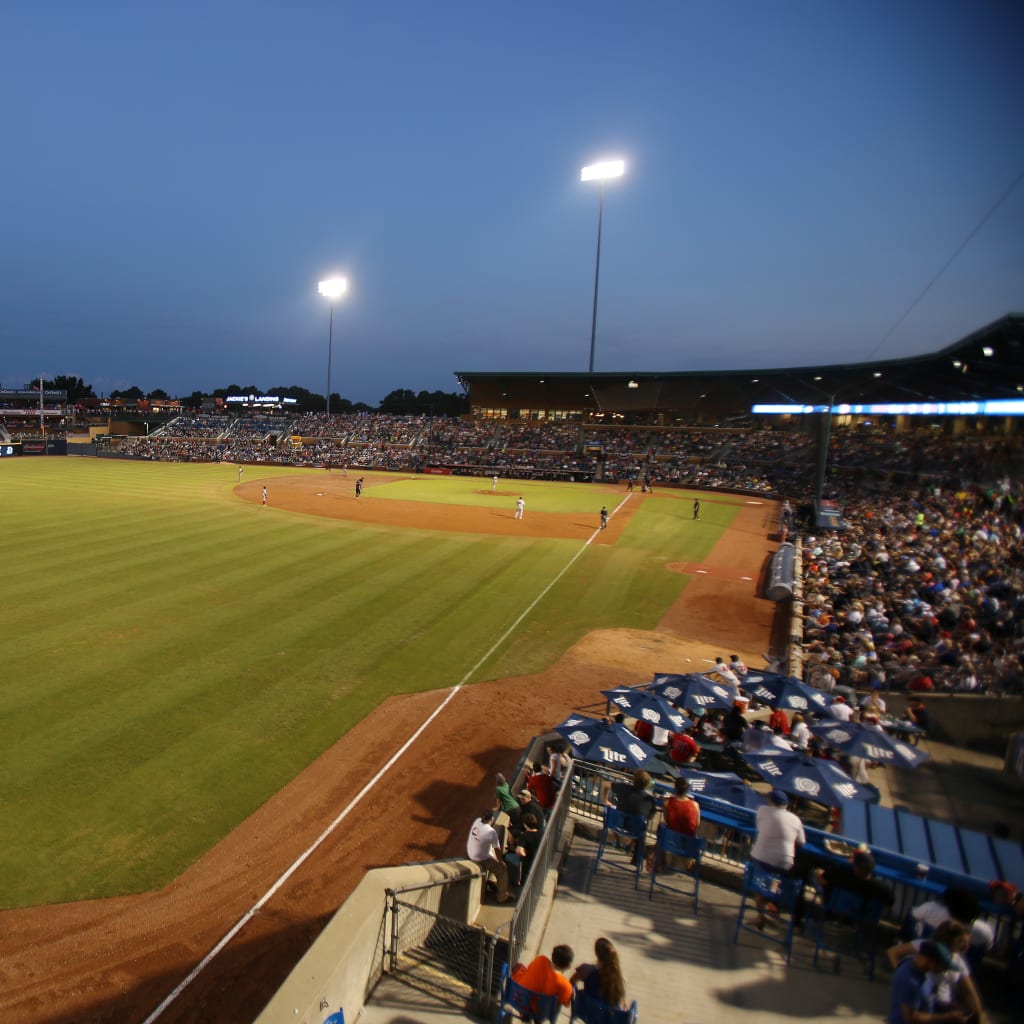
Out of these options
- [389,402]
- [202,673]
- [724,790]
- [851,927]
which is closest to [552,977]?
[851,927]

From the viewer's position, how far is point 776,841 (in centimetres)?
660

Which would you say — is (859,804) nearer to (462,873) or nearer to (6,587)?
(462,873)

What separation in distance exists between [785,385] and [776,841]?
73099 mm

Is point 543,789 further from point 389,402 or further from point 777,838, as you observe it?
point 389,402

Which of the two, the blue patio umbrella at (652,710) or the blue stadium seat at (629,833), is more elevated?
the blue patio umbrella at (652,710)

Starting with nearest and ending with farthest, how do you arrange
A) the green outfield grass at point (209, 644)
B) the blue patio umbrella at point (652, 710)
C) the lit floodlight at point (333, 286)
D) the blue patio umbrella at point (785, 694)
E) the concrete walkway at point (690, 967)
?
the concrete walkway at point (690, 967) → the green outfield grass at point (209, 644) → the blue patio umbrella at point (652, 710) → the blue patio umbrella at point (785, 694) → the lit floodlight at point (333, 286)

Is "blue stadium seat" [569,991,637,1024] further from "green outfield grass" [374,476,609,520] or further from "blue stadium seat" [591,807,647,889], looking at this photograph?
"green outfield grass" [374,476,609,520]

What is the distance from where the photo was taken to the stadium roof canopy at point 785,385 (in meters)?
30.8

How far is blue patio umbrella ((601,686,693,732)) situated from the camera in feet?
34.7

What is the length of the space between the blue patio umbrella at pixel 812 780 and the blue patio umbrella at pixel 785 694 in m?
3.22

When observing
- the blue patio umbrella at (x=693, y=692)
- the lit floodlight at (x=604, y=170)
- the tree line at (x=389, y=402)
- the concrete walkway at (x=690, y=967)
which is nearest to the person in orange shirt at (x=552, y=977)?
the concrete walkway at (x=690, y=967)

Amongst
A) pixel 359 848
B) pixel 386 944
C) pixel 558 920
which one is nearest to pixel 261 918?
pixel 359 848

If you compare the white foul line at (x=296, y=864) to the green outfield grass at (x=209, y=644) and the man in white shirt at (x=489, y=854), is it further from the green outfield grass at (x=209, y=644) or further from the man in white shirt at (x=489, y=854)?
the man in white shirt at (x=489, y=854)

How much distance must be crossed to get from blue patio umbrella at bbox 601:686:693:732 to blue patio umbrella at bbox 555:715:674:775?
1030 mm
